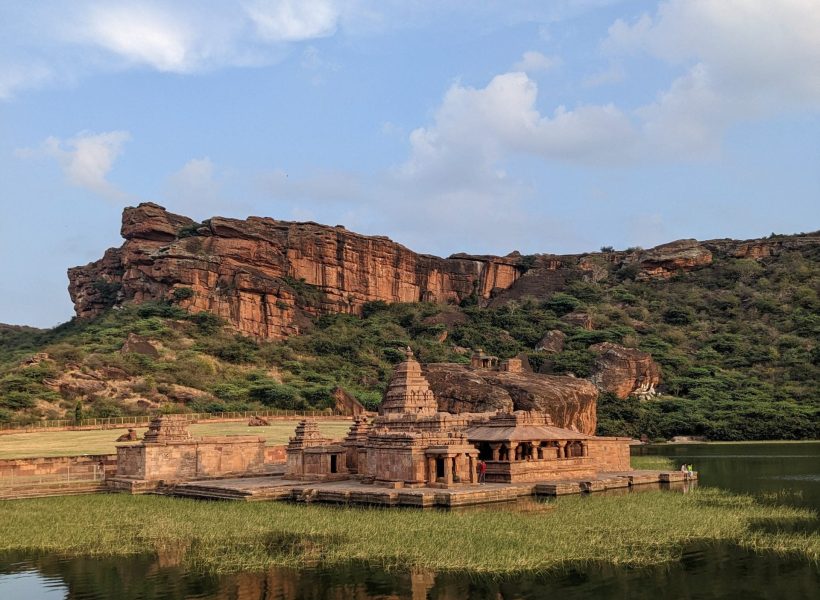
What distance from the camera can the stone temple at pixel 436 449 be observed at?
28922 mm

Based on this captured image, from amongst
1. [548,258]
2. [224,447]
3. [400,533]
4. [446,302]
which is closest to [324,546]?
[400,533]

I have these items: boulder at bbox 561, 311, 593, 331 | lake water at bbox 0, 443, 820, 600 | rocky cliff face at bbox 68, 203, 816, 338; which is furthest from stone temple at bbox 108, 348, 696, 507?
boulder at bbox 561, 311, 593, 331

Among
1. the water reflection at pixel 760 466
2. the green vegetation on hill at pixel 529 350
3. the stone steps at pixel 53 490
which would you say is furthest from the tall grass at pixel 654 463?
the stone steps at pixel 53 490

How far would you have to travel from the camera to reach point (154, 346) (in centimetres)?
7250

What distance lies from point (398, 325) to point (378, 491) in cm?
7406

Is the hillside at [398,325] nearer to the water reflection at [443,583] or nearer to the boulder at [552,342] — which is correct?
the boulder at [552,342]

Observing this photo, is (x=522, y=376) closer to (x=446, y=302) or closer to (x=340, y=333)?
(x=340, y=333)

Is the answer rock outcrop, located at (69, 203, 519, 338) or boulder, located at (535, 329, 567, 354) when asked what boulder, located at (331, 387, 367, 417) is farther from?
boulder, located at (535, 329, 567, 354)

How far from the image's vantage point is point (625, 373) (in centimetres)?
7350

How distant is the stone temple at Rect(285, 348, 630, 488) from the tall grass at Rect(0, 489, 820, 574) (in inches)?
173

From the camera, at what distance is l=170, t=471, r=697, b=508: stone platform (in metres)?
25.9

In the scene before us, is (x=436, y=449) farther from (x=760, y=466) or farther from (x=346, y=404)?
(x=346, y=404)

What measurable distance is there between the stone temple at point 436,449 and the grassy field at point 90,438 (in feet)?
33.2

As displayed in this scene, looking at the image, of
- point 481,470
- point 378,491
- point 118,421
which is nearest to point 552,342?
point 118,421
